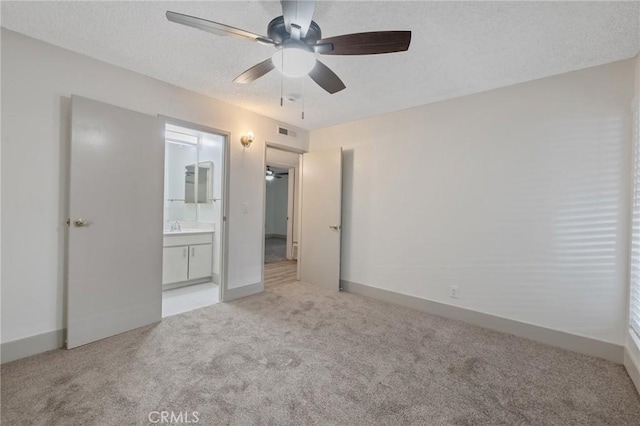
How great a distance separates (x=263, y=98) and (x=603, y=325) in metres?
3.94

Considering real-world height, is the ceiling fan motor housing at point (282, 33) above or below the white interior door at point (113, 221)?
above

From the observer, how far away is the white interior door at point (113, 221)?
233 centimetres

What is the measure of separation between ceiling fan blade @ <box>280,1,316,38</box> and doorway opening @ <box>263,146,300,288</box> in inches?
102

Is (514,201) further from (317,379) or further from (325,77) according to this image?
(317,379)

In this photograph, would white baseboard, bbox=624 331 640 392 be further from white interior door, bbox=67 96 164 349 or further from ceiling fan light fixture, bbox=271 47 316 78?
white interior door, bbox=67 96 164 349

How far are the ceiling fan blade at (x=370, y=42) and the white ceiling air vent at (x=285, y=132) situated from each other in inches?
97.5

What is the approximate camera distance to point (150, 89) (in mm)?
2811

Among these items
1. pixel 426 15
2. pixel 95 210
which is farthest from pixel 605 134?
pixel 95 210

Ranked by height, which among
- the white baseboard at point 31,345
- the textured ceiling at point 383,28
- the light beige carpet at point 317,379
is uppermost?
the textured ceiling at point 383,28

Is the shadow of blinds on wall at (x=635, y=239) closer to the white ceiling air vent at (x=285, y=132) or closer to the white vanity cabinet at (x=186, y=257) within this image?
the white ceiling air vent at (x=285, y=132)

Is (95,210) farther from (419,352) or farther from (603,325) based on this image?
(603,325)

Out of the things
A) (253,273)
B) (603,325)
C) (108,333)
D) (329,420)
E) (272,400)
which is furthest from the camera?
(253,273)

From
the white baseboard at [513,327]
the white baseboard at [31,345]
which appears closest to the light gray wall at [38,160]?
the white baseboard at [31,345]

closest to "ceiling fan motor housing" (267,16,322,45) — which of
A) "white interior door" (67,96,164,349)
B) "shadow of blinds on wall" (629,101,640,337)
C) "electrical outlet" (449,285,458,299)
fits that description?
"white interior door" (67,96,164,349)
